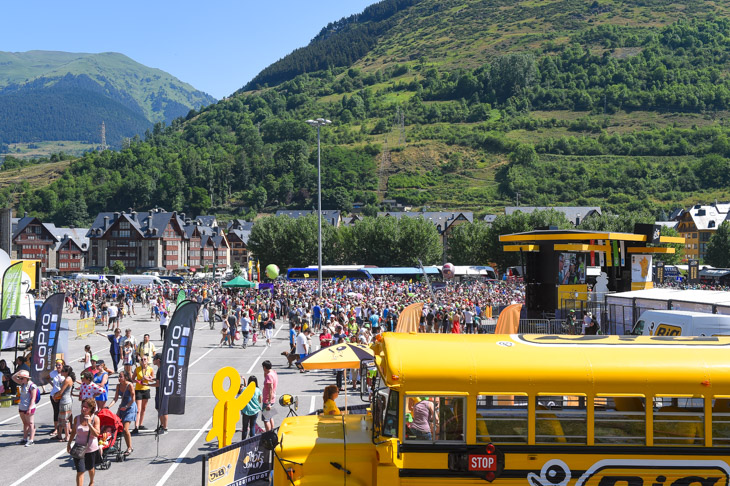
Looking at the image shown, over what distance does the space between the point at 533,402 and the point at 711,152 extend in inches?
7048

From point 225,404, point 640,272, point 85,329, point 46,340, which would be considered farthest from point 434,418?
point 85,329

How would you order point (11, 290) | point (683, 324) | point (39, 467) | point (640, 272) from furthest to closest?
point (640, 272), point (11, 290), point (683, 324), point (39, 467)

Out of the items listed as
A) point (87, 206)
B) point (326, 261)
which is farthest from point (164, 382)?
point (87, 206)

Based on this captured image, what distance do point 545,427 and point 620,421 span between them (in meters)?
0.87

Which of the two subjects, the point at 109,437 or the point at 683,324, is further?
the point at 683,324

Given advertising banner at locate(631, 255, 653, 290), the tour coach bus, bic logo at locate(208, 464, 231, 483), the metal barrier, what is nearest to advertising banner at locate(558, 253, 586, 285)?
advertising banner at locate(631, 255, 653, 290)

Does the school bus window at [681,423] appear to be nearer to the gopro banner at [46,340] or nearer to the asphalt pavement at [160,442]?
the asphalt pavement at [160,442]

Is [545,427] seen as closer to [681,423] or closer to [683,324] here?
[681,423]

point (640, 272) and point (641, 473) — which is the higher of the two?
point (640, 272)

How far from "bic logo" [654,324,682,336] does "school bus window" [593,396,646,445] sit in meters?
8.15

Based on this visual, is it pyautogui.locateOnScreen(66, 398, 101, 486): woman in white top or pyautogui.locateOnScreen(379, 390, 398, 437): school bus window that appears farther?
pyautogui.locateOnScreen(66, 398, 101, 486): woman in white top

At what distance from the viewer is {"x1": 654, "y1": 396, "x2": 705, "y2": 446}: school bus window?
789 centimetres

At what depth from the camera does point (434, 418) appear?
7.88 metres

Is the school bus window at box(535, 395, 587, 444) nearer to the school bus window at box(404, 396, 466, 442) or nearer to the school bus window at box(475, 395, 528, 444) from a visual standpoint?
the school bus window at box(475, 395, 528, 444)
